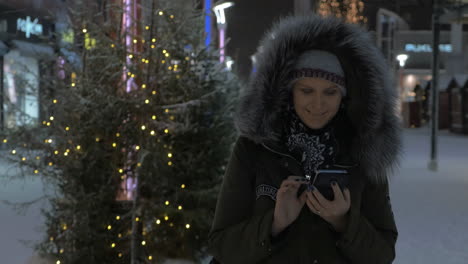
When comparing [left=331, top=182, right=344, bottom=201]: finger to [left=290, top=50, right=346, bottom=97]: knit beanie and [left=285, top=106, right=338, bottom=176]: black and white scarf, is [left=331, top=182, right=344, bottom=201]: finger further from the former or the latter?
[left=290, top=50, right=346, bottom=97]: knit beanie

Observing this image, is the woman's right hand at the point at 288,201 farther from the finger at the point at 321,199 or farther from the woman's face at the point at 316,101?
the woman's face at the point at 316,101

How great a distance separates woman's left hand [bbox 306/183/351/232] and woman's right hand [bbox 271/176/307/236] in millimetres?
37

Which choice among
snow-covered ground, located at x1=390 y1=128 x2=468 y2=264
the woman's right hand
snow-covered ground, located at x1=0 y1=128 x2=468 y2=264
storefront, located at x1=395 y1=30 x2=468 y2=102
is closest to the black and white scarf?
the woman's right hand

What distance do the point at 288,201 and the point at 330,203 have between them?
0.11 metres

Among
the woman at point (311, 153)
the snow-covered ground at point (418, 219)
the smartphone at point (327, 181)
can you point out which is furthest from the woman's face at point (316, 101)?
the snow-covered ground at point (418, 219)

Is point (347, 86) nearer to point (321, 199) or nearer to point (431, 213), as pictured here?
point (321, 199)

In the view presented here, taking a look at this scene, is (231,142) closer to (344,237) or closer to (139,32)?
(139,32)

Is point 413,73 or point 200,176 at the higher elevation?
point 413,73

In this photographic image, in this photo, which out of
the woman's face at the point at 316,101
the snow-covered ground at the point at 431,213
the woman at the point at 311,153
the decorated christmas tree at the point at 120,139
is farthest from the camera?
the snow-covered ground at the point at 431,213

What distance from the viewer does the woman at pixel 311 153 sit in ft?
5.71

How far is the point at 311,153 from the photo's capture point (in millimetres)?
1811

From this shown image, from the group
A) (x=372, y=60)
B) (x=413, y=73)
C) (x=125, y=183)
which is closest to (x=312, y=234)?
(x=372, y=60)

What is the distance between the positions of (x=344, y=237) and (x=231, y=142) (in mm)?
3677

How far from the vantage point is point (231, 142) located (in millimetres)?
5387
